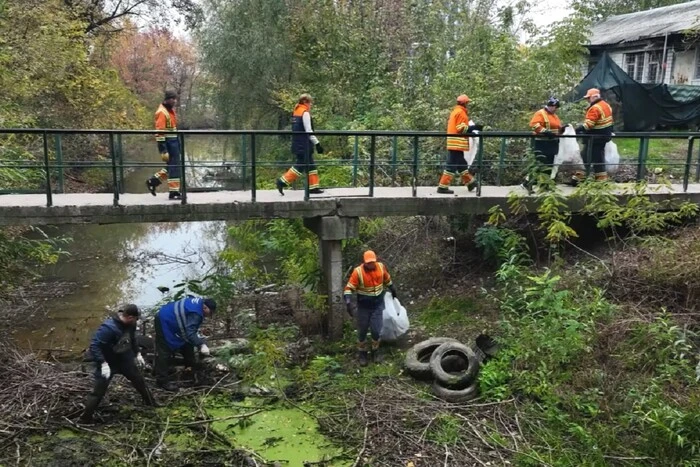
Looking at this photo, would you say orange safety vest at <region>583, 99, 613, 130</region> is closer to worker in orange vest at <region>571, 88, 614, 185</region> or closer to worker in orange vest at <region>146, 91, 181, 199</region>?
worker in orange vest at <region>571, 88, 614, 185</region>

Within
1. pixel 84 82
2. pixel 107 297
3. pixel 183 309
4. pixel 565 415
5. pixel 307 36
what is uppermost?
pixel 307 36

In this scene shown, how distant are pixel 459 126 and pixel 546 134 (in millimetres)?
1458

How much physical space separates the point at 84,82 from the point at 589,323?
14.6 metres

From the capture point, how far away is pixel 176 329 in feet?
25.1

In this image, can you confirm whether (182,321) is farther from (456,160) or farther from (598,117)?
(598,117)

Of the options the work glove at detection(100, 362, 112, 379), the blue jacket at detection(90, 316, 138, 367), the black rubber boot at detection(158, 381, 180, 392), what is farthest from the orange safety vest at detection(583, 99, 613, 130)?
the work glove at detection(100, 362, 112, 379)

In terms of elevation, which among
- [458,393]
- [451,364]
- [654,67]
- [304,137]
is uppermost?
[654,67]

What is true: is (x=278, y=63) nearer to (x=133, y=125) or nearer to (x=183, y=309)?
(x=133, y=125)

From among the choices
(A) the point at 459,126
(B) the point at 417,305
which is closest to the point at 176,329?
(B) the point at 417,305

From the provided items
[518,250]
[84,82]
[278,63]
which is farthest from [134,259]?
[518,250]

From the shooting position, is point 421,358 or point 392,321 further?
point 392,321

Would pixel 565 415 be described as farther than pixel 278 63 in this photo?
No

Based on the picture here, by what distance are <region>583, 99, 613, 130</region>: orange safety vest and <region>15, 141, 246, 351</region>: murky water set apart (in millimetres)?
6206

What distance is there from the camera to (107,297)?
1279cm
